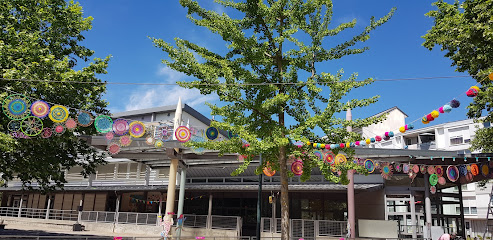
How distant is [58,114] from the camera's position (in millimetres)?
13734

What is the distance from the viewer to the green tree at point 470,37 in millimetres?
13188

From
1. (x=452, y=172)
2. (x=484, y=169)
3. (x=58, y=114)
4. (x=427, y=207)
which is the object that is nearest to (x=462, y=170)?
(x=452, y=172)

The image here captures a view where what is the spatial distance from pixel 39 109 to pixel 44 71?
7.11 feet

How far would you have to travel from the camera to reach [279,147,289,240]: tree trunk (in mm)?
12465

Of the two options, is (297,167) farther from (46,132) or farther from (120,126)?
(46,132)

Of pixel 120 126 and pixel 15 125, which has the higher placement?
pixel 120 126

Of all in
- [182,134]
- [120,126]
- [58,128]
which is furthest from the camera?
[182,134]

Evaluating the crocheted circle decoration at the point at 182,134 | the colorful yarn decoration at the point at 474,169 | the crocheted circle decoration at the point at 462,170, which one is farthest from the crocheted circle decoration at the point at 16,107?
the colorful yarn decoration at the point at 474,169

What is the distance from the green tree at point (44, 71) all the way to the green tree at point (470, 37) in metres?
14.6

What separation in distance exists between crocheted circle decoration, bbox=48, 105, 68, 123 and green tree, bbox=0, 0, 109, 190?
669 mm

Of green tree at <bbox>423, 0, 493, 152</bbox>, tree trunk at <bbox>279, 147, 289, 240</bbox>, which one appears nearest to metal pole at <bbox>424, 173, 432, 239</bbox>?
green tree at <bbox>423, 0, 493, 152</bbox>

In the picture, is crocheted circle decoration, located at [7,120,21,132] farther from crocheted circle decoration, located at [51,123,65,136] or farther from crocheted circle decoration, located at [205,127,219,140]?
crocheted circle decoration, located at [205,127,219,140]

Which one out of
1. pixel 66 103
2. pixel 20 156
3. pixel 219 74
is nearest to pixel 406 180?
pixel 219 74

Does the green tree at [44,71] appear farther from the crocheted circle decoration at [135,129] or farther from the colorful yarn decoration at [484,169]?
the colorful yarn decoration at [484,169]
